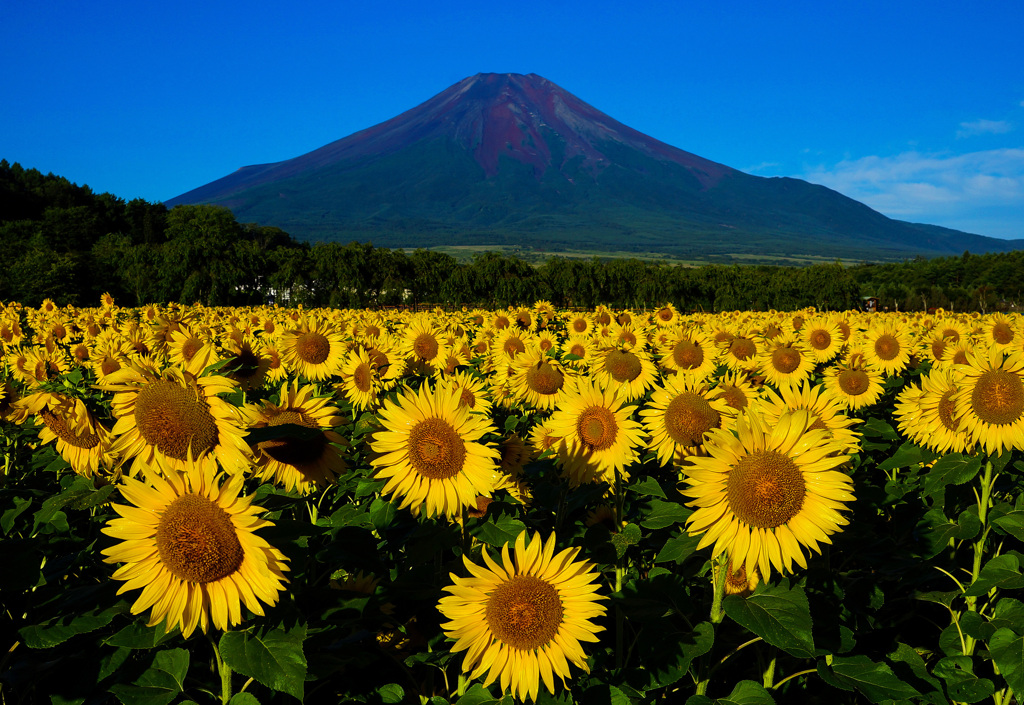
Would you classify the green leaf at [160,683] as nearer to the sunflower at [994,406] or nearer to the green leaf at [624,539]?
the green leaf at [624,539]

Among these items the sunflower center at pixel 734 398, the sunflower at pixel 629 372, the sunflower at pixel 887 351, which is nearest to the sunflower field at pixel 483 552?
the sunflower center at pixel 734 398

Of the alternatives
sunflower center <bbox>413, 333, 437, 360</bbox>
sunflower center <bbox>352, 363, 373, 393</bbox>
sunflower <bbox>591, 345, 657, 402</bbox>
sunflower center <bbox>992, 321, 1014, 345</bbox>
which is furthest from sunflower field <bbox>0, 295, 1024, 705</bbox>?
sunflower center <bbox>992, 321, 1014, 345</bbox>

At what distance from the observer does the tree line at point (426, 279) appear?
135 feet

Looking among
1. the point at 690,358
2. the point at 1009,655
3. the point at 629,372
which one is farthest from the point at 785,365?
the point at 1009,655

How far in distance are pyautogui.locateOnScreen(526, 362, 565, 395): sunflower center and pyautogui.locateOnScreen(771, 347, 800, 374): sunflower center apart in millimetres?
3579

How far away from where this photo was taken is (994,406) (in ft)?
11.8

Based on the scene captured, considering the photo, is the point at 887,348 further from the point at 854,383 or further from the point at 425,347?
the point at 425,347

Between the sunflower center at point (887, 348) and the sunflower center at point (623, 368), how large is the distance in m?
4.09

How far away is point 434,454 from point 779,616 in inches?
61.1

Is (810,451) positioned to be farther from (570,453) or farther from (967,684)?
(967,684)

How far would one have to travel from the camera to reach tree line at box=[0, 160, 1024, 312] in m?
41.0

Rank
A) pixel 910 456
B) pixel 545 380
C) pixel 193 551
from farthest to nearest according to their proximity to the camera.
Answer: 1. pixel 545 380
2. pixel 910 456
3. pixel 193 551

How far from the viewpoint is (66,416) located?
330 cm

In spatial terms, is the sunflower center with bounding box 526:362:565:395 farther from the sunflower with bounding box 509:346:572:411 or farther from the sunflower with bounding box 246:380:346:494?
the sunflower with bounding box 246:380:346:494
